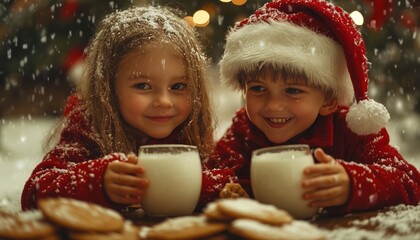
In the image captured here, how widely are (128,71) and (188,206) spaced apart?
0.54 metres

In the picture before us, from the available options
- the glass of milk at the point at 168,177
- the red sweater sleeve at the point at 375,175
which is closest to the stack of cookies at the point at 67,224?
the glass of milk at the point at 168,177

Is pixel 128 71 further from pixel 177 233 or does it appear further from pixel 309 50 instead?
pixel 177 233

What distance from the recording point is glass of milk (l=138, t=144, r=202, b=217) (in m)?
1.03

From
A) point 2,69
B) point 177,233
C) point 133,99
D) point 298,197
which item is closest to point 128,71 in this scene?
point 133,99

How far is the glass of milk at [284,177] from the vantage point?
1.00m

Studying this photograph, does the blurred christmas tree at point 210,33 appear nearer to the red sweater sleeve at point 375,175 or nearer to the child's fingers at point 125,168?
the red sweater sleeve at point 375,175

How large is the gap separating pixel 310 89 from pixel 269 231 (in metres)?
0.73

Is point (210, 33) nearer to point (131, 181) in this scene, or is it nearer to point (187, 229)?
point (131, 181)

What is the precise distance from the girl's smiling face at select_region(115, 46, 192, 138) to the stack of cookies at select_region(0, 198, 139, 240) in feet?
2.24

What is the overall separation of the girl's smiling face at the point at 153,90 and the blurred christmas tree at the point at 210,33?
0.81 meters

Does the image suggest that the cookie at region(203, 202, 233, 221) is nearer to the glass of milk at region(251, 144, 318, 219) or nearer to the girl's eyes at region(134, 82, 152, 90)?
the glass of milk at region(251, 144, 318, 219)

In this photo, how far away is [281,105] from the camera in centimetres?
136

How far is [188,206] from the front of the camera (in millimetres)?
1078

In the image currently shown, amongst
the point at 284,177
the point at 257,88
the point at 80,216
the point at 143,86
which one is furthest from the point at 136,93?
the point at 80,216
